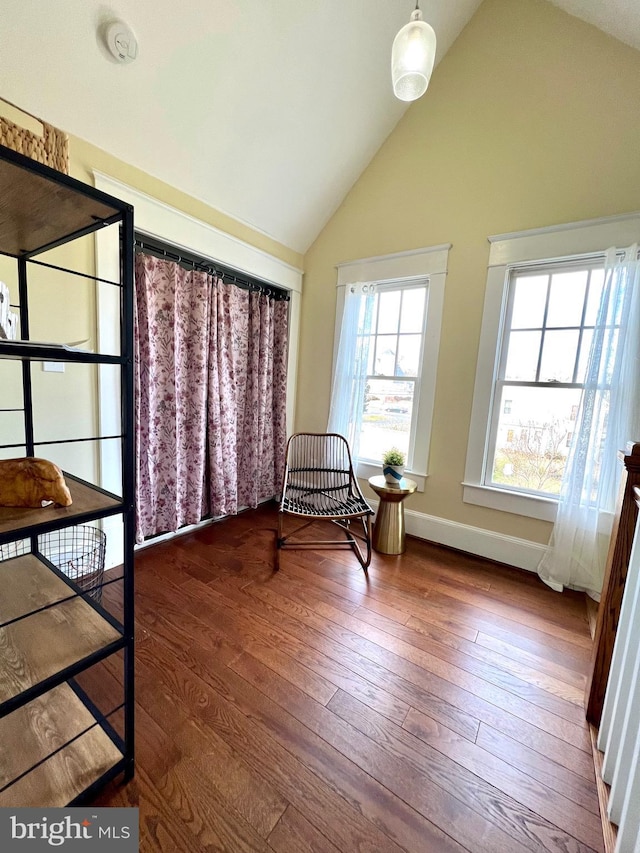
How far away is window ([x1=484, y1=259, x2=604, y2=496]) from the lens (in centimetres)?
206

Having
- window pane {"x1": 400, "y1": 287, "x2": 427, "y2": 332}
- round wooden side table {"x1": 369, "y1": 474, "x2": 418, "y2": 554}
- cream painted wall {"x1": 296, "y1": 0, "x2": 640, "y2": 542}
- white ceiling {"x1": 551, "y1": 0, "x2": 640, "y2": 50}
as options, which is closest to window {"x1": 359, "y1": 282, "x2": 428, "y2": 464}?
window pane {"x1": 400, "y1": 287, "x2": 427, "y2": 332}

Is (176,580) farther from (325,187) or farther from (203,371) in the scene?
(325,187)

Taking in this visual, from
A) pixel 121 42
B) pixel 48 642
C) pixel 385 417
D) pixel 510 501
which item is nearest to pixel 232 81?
pixel 121 42

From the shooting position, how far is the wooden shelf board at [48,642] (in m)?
0.81

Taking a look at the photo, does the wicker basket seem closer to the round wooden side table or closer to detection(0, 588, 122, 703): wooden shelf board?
detection(0, 588, 122, 703): wooden shelf board

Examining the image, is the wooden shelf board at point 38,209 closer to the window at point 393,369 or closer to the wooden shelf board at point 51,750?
the wooden shelf board at point 51,750

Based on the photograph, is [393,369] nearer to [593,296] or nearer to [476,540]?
[593,296]

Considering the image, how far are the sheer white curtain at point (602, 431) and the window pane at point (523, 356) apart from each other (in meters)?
0.33

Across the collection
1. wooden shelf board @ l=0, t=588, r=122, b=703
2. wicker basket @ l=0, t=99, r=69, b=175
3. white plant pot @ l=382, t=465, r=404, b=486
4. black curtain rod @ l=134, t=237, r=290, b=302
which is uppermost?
black curtain rod @ l=134, t=237, r=290, b=302

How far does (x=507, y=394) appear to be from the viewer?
2.29 m

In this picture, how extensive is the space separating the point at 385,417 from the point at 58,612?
2.31 meters

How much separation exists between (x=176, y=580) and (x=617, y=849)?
6.28 feet

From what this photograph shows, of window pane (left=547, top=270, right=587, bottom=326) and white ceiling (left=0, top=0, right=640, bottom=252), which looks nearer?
white ceiling (left=0, top=0, right=640, bottom=252)

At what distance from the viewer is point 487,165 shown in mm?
2191
